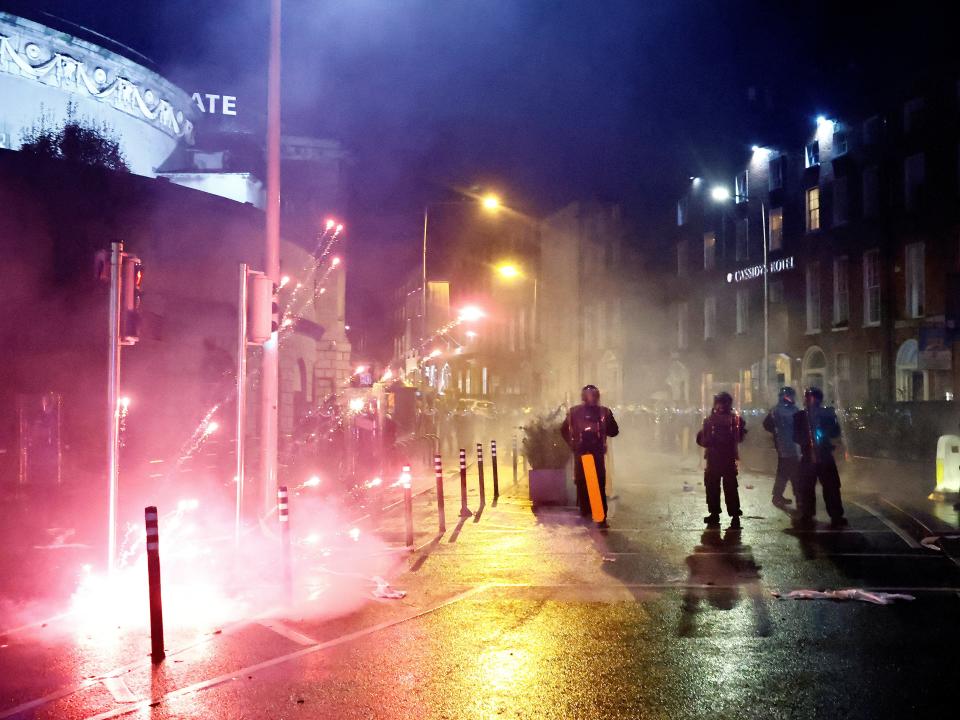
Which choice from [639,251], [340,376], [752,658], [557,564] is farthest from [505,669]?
[639,251]

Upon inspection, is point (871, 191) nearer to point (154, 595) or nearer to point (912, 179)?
point (912, 179)

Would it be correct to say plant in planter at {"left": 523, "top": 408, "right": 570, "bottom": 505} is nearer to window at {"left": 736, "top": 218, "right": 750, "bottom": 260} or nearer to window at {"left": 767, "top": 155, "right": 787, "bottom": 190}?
window at {"left": 767, "top": 155, "right": 787, "bottom": 190}

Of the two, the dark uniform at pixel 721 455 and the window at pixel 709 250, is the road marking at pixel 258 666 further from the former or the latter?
the window at pixel 709 250

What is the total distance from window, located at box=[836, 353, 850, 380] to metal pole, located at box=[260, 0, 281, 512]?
29.2 meters

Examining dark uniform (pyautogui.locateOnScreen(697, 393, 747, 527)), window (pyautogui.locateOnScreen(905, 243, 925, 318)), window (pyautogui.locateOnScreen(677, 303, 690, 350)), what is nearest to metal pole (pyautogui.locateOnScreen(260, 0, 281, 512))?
dark uniform (pyautogui.locateOnScreen(697, 393, 747, 527))

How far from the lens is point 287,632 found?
6.21 metres

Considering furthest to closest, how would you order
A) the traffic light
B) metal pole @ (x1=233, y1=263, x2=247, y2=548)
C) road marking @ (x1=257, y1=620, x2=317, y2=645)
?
1. metal pole @ (x1=233, y1=263, x2=247, y2=548)
2. the traffic light
3. road marking @ (x1=257, y1=620, x2=317, y2=645)

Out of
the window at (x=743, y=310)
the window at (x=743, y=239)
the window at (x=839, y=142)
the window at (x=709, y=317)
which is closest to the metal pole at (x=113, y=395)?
the window at (x=839, y=142)

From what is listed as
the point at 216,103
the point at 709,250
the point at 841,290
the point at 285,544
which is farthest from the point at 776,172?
the point at 285,544

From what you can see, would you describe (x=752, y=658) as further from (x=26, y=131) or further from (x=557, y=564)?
(x=26, y=131)

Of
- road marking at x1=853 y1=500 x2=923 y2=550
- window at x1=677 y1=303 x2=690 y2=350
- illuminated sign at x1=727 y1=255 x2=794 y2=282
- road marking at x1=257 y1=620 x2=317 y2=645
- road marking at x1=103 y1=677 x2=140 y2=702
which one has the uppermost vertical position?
illuminated sign at x1=727 y1=255 x2=794 y2=282

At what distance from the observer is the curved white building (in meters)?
30.1

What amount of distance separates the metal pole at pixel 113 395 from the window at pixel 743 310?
37280mm

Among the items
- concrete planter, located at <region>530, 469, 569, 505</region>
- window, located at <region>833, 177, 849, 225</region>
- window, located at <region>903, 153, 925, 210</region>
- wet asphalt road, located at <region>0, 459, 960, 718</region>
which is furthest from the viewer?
window, located at <region>833, 177, 849, 225</region>
